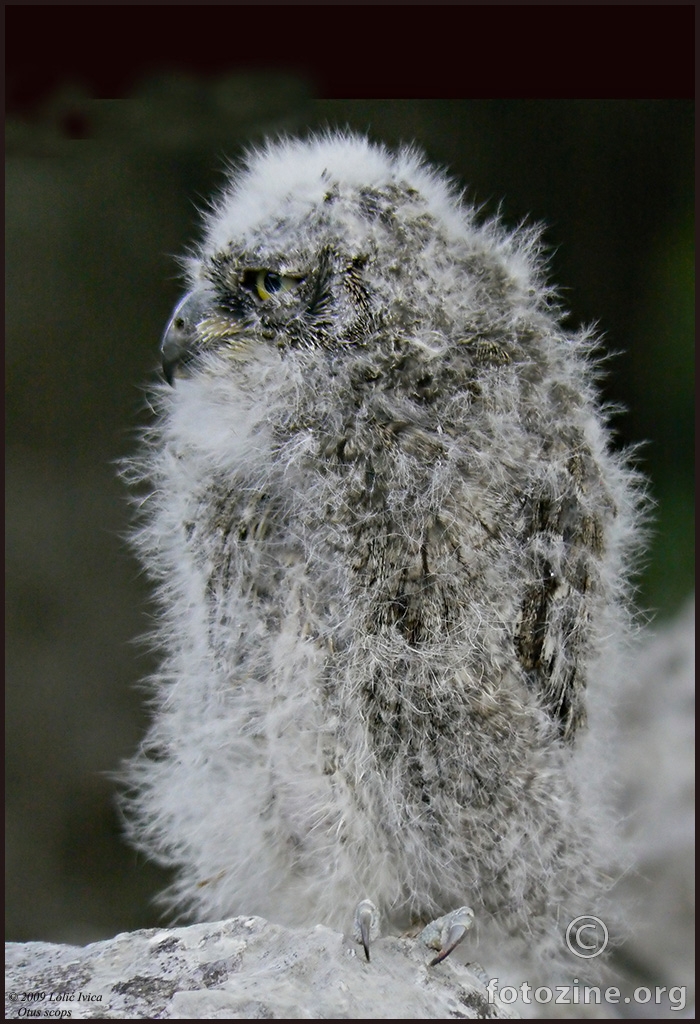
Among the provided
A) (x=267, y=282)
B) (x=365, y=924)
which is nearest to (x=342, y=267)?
(x=267, y=282)

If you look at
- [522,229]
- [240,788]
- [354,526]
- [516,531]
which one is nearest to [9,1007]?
[240,788]

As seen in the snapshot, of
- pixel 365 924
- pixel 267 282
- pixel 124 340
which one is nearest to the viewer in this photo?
pixel 365 924

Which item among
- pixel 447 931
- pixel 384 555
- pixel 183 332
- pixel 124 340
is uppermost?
pixel 124 340

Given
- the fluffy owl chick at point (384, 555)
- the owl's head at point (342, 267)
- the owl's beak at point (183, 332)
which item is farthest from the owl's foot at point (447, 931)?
the owl's beak at point (183, 332)

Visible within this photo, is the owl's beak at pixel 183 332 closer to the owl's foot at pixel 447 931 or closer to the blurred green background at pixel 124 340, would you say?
the blurred green background at pixel 124 340

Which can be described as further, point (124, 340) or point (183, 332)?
point (124, 340)

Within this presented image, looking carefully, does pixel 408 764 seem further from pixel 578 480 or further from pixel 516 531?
pixel 578 480

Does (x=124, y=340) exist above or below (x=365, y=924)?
above

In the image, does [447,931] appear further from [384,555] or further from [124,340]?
[124,340]
